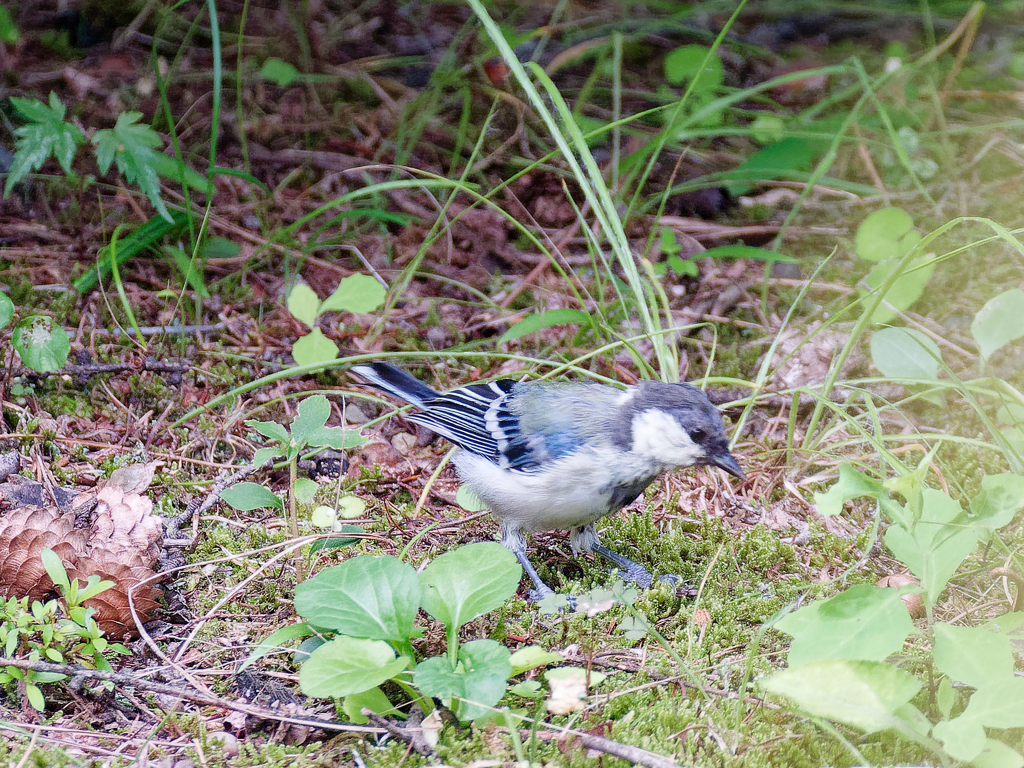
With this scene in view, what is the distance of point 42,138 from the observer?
3.96 meters

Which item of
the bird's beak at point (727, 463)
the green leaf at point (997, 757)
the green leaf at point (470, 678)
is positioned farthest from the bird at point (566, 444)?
the green leaf at point (997, 757)

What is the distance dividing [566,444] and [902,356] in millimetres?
1313

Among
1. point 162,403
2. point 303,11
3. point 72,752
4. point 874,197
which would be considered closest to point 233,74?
point 303,11

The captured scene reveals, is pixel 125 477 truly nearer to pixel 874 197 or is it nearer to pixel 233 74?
pixel 233 74

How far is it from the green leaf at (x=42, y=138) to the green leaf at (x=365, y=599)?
99.9 inches

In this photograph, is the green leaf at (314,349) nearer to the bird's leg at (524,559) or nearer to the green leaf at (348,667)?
the bird's leg at (524,559)

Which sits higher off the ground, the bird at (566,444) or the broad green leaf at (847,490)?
the broad green leaf at (847,490)

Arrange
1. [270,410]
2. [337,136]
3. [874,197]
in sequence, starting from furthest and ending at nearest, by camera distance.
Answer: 1. [337,136]
2. [874,197]
3. [270,410]

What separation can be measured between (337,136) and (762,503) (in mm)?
3855

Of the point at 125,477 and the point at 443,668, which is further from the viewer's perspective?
the point at 125,477

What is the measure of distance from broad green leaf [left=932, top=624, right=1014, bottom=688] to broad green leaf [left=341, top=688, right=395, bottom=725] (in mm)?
1492

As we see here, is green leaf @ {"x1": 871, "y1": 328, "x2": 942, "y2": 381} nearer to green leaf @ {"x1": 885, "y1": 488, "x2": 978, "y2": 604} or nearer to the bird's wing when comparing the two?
green leaf @ {"x1": 885, "y1": 488, "x2": 978, "y2": 604}

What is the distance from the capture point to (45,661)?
2525 millimetres

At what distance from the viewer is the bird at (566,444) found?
3.15 m
